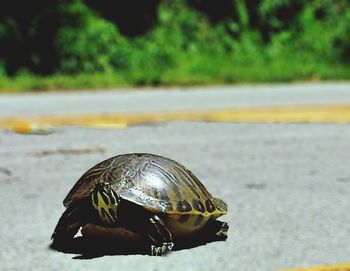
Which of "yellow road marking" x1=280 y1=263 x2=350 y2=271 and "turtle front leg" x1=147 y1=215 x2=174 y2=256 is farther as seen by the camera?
"turtle front leg" x1=147 y1=215 x2=174 y2=256

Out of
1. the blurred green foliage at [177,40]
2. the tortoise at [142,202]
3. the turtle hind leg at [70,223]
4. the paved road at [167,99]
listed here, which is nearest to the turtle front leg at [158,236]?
the tortoise at [142,202]

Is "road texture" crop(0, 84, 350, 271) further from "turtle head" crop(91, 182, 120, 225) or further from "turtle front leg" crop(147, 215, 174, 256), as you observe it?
"turtle head" crop(91, 182, 120, 225)

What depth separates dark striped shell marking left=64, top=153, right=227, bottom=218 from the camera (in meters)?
4.96

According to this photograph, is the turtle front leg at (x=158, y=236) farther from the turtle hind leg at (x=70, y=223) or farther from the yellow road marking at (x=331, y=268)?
the yellow road marking at (x=331, y=268)

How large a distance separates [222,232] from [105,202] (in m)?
0.93

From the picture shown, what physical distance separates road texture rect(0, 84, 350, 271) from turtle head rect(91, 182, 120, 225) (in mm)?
222

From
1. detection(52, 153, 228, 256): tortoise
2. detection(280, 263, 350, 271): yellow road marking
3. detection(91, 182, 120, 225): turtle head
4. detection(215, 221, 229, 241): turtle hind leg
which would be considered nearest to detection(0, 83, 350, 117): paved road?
detection(215, 221, 229, 241): turtle hind leg

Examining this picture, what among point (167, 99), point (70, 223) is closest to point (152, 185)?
point (70, 223)

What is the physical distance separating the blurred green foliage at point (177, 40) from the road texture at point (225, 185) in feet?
14.6

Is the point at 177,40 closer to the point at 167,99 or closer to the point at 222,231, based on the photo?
the point at 167,99

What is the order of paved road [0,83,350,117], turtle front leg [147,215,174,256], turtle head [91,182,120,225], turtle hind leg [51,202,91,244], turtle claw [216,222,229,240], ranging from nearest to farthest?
turtle head [91,182,120,225], turtle front leg [147,215,174,256], turtle hind leg [51,202,91,244], turtle claw [216,222,229,240], paved road [0,83,350,117]

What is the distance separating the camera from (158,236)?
5.01 meters

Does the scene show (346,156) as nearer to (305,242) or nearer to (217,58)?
(305,242)

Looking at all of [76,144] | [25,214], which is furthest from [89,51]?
[25,214]
